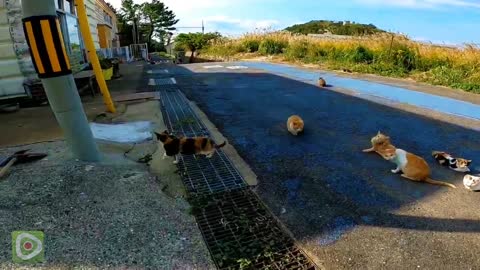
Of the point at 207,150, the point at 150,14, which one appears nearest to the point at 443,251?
the point at 207,150

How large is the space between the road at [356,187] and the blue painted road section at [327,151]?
10mm

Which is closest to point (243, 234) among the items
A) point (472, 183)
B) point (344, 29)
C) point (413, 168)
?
point (413, 168)

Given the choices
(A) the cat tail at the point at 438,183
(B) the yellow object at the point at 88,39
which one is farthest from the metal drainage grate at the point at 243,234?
(B) the yellow object at the point at 88,39

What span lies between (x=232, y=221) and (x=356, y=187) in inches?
52.8

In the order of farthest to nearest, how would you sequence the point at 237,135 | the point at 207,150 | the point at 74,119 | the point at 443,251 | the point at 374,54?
the point at 374,54 → the point at 237,135 → the point at 207,150 → the point at 74,119 → the point at 443,251

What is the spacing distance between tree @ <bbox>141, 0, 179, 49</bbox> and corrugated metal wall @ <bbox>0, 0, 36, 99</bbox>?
1736 inches

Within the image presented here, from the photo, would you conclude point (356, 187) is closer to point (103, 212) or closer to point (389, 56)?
point (103, 212)

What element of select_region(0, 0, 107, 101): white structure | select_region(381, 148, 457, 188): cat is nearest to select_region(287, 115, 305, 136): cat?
select_region(381, 148, 457, 188): cat

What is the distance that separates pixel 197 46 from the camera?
26.9 m

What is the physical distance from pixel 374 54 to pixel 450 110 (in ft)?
22.2

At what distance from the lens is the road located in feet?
7.87

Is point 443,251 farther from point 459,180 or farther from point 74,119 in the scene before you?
point 74,119

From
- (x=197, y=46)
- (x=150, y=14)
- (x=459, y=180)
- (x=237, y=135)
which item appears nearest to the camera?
(x=459, y=180)

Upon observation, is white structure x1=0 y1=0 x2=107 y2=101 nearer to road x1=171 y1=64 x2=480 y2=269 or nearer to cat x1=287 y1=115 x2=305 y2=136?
road x1=171 y1=64 x2=480 y2=269
